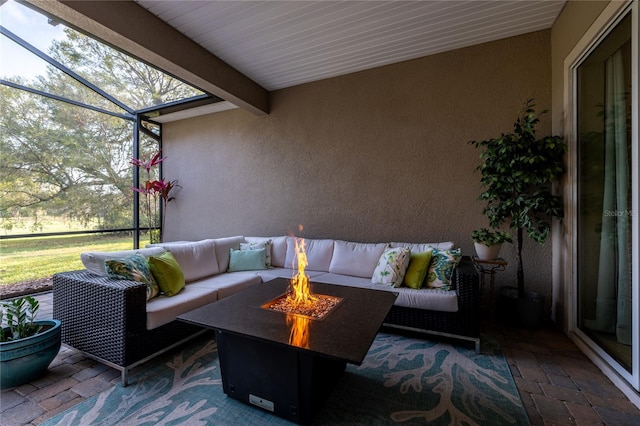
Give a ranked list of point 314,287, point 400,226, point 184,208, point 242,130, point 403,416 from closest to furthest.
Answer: point 403,416 < point 314,287 < point 400,226 < point 242,130 < point 184,208

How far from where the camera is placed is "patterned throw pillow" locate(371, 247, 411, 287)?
2615mm

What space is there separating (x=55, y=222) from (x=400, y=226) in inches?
206

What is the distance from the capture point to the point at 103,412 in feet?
5.07

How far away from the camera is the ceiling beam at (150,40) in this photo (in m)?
2.04

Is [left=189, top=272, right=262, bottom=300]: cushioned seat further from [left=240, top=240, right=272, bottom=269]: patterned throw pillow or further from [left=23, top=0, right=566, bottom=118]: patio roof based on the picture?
[left=23, top=0, right=566, bottom=118]: patio roof

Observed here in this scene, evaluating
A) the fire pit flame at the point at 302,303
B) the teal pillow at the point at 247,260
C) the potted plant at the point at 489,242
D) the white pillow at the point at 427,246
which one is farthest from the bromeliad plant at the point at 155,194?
the potted plant at the point at 489,242

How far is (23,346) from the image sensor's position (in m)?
1.73

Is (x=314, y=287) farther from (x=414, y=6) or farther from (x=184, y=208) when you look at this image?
(x=184, y=208)

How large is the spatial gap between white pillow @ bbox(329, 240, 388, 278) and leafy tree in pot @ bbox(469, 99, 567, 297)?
4.18ft

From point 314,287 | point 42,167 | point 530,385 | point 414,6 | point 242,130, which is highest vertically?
point 414,6

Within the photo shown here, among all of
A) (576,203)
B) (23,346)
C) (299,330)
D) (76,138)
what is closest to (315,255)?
(299,330)

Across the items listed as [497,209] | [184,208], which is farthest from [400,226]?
[184,208]

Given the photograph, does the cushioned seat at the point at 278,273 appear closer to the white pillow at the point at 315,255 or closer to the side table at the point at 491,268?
the white pillow at the point at 315,255

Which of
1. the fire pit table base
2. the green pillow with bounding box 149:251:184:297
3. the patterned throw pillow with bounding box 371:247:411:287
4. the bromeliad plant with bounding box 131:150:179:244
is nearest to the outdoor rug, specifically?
the fire pit table base
